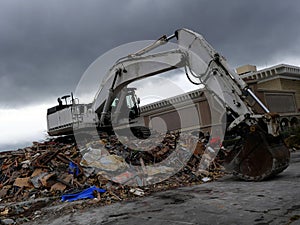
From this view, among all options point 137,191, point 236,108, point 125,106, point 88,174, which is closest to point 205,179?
point 137,191

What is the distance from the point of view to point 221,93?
23.6 ft

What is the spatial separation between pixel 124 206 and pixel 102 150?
396cm

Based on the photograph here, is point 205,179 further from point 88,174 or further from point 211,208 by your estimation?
point 211,208

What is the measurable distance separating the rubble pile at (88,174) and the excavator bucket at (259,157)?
4.67 ft

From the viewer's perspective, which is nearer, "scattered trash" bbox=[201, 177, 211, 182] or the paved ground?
the paved ground

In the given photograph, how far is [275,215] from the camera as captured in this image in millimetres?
4168

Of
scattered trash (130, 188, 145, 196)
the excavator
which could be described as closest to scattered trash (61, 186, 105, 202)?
scattered trash (130, 188, 145, 196)

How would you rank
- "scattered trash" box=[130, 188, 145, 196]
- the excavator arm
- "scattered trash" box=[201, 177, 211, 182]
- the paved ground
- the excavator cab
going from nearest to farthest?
1. the paved ground
2. the excavator arm
3. "scattered trash" box=[130, 188, 145, 196]
4. "scattered trash" box=[201, 177, 211, 182]
5. the excavator cab

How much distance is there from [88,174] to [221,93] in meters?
4.00

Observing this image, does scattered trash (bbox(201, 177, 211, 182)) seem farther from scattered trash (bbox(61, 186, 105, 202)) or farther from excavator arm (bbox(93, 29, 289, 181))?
scattered trash (bbox(61, 186, 105, 202))

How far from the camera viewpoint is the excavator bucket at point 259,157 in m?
6.71

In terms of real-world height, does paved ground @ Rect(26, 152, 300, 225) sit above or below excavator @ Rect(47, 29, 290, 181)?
below

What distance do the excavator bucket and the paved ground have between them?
10.5 inches

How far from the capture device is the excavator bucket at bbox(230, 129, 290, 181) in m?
6.71
